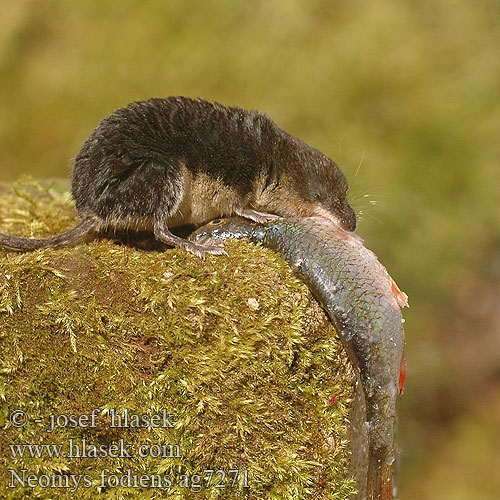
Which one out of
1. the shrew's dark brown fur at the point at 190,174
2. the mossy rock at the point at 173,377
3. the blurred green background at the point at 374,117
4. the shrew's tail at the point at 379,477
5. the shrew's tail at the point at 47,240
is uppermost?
the blurred green background at the point at 374,117

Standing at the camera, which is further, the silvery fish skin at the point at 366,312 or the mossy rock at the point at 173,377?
the silvery fish skin at the point at 366,312

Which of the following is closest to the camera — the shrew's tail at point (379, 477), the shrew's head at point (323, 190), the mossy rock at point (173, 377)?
the mossy rock at point (173, 377)

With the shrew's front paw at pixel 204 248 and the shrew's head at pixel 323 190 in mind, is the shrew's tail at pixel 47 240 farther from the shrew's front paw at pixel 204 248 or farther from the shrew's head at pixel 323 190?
the shrew's head at pixel 323 190

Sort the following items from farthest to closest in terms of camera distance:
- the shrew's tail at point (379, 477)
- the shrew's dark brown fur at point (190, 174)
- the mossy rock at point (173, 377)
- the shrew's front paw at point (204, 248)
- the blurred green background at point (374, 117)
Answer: the blurred green background at point (374, 117)
the shrew's dark brown fur at point (190, 174)
the shrew's front paw at point (204, 248)
the shrew's tail at point (379, 477)
the mossy rock at point (173, 377)

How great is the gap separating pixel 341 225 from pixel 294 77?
8.84 feet

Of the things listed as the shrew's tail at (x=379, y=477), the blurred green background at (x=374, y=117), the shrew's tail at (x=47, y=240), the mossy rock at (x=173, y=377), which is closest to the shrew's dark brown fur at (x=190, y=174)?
the shrew's tail at (x=47, y=240)

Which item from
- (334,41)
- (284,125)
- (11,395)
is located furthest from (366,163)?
(11,395)

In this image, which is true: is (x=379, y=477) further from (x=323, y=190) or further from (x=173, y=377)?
(x=323, y=190)

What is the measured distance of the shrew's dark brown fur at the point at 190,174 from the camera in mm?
2781

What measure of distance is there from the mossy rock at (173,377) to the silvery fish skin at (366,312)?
0.10m

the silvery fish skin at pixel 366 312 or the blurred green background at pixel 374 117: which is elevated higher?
the blurred green background at pixel 374 117

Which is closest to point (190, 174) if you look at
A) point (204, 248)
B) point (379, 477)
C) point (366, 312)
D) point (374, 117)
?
point (204, 248)

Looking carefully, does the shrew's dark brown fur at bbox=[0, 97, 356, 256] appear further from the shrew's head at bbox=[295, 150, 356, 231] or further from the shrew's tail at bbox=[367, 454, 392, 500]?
the shrew's tail at bbox=[367, 454, 392, 500]

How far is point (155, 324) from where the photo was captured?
2.24m
